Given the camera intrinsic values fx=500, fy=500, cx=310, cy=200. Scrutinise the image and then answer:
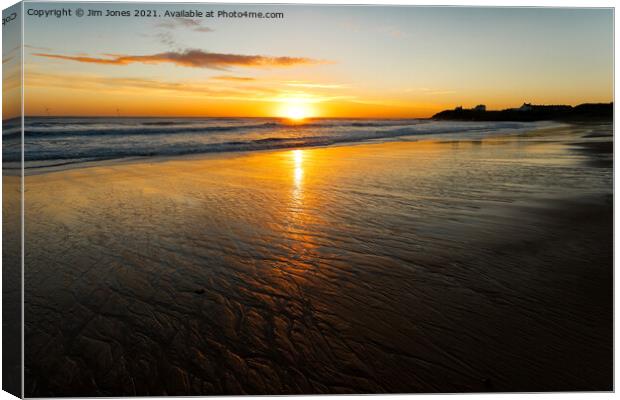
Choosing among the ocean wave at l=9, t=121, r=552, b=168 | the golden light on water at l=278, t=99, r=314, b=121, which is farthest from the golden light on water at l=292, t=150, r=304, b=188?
the golden light on water at l=278, t=99, r=314, b=121

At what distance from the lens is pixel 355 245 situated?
439 centimetres

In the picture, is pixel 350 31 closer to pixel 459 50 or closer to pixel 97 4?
pixel 459 50

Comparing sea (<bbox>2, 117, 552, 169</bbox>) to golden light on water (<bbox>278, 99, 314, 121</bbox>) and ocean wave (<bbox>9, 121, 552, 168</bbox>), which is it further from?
golden light on water (<bbox>278, 99, 314, 121</bbox>)

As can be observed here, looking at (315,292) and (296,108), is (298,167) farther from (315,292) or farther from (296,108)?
(315,292)

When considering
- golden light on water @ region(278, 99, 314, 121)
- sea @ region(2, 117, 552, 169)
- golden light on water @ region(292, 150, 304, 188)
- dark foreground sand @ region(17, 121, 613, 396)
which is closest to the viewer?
dark foreground sand @ region(17, 121, 613, 396)

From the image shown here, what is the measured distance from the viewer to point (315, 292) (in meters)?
3.49

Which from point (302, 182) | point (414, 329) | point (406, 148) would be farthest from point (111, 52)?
point (406, 148)

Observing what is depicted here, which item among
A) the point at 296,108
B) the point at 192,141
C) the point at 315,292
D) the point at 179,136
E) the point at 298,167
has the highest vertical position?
the point at 296,108

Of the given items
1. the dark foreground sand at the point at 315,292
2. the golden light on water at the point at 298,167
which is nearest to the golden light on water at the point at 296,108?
the dark foreground sand at the point at 315,292

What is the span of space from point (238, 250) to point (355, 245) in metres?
1.02

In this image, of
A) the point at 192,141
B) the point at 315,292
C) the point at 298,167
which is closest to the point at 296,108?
the point at 315,292

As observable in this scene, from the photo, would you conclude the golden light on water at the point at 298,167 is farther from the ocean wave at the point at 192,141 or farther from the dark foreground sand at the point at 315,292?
the ocean wave at the point at 192,141

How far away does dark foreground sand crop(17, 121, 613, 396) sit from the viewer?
287 centimetres

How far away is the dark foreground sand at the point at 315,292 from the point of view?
287cm
